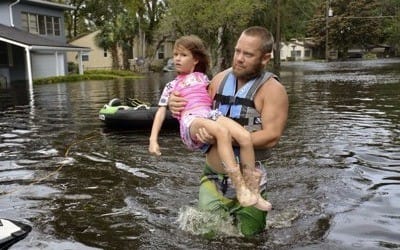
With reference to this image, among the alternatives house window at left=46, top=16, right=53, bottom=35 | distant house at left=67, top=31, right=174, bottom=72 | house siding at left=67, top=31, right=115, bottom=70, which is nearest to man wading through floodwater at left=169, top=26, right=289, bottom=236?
house window at left=46, top=16, right=53, bottom=35

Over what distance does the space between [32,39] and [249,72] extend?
1194 inches

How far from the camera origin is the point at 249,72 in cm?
407

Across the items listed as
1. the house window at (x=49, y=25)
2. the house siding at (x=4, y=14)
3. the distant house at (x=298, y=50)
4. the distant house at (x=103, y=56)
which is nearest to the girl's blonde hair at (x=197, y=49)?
the house siding at (x=4, y=14)

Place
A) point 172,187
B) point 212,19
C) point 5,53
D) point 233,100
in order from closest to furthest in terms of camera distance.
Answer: point 233,100, point 172,187, point 5,53, point 212,19

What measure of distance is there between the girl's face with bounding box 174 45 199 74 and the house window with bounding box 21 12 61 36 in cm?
3319

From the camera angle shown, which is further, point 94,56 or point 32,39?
point 94,56

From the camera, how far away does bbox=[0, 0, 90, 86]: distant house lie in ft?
107

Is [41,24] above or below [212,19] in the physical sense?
below

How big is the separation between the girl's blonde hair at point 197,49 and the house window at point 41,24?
33.2 meters

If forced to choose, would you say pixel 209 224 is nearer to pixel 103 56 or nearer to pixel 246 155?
pixel 246 155

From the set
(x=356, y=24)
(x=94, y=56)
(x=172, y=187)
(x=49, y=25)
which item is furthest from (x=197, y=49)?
(x=356, y=24)

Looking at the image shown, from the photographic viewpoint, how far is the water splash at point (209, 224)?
4.40 m

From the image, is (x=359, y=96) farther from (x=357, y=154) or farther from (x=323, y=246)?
(x=323, y=246)

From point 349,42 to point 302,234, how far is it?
8463cm
